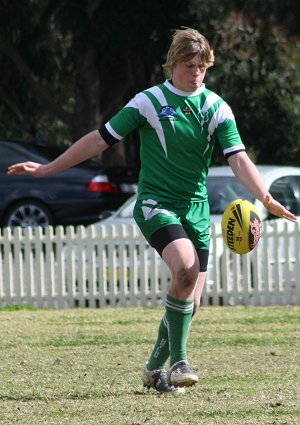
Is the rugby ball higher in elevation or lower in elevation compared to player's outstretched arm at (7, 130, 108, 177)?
lower

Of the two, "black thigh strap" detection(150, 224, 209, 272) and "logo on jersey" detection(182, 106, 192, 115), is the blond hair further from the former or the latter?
"black thigh strap" detection(150, 224, 209, 272)

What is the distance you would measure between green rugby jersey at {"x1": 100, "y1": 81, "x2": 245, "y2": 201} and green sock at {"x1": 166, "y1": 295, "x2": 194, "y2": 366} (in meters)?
0.62

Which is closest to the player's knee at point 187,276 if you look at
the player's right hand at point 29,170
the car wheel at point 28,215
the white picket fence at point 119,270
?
the player's right hand at point 29,170

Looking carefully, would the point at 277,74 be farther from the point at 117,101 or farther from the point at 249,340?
the point at 249,340

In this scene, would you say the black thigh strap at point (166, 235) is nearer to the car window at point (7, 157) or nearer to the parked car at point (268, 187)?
the parked car at point (268, 187)

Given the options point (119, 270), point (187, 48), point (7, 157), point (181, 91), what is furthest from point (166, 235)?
point (7, 157)

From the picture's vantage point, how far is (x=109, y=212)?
691 inches

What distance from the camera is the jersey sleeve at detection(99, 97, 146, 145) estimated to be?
7.07 m

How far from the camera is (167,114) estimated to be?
7.00 metres

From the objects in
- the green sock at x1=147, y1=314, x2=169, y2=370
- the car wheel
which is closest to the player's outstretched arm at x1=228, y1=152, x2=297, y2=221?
the green sock at x1=147, y1=314, x2=169, y2=370

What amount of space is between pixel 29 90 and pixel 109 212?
1129cm

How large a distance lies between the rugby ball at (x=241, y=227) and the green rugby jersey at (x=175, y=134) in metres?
0.24

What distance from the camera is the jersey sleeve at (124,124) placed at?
23.2 feet

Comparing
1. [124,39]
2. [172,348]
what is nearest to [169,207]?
[172,348]
